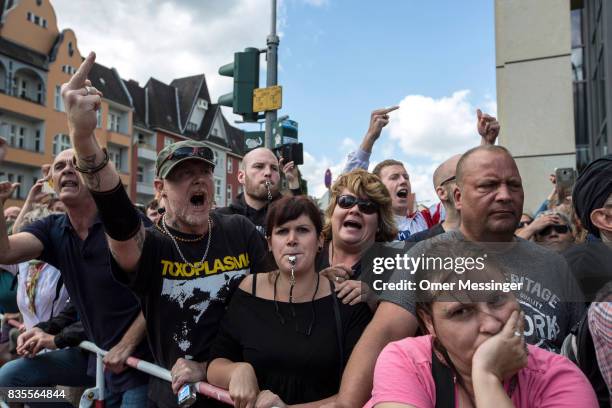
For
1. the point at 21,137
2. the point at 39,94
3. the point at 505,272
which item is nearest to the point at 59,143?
the point at 21,137

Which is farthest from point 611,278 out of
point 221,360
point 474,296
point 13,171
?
point 13,171

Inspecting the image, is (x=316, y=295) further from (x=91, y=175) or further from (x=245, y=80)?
(x=245, y=80)

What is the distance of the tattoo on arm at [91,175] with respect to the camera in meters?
2.39

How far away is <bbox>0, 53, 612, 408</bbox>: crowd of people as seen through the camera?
1.54 metres

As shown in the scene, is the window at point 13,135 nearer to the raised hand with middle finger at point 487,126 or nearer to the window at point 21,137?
the window at point 21,137

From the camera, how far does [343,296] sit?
8.00ft

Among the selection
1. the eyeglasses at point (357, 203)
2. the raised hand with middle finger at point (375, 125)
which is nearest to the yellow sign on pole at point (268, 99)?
the raised hand with middle finger at point (375, 125)

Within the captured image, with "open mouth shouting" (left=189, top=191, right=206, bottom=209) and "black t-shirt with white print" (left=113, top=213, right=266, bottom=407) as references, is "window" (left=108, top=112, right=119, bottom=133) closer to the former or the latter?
"open mouth shouting" (left=189, top=191, right=206, bottom=209)

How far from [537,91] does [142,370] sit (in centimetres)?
813

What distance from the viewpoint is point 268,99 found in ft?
25.1

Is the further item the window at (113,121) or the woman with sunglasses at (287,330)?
the window at (113,121)

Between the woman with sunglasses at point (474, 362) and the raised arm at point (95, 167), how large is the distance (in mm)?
1456

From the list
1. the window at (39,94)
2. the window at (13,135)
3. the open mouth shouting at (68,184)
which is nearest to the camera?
the open mouth shouting at (68,184)

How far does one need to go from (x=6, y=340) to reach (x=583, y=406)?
6.15m
